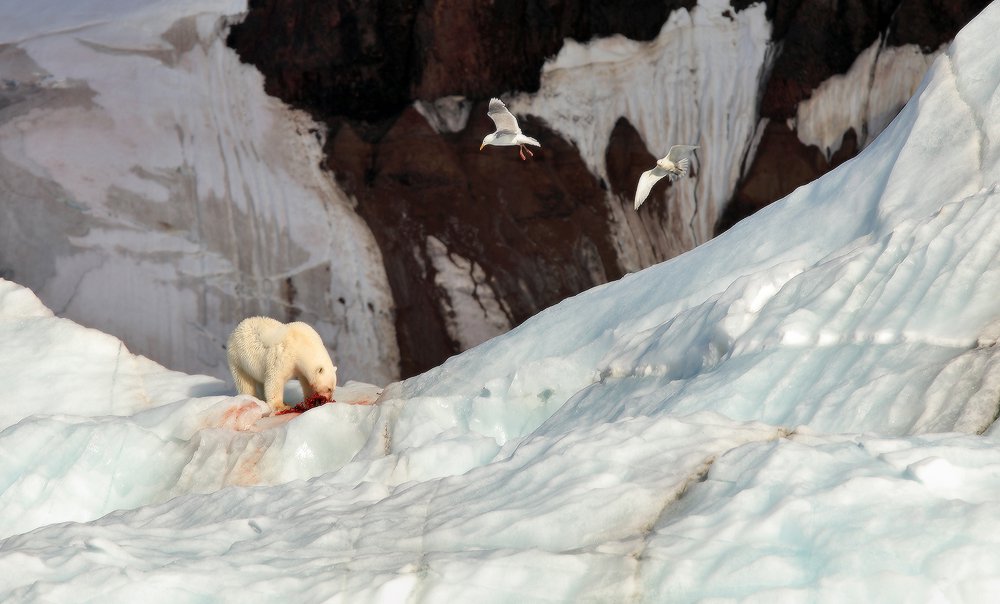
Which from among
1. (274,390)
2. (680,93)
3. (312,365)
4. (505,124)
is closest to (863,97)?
(680,93)

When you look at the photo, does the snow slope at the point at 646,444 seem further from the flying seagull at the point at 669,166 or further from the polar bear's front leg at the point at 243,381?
the flying seagull at the point at 669,166

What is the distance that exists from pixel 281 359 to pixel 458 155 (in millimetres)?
5761

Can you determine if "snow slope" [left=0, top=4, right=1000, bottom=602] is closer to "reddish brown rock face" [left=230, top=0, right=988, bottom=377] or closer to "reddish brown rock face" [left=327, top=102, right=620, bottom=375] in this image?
"reddish brown rock face" [left=327, top=102, right=620, bottom=375]

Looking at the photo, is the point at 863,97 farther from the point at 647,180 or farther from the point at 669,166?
the point at 669,166

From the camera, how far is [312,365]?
7434mm

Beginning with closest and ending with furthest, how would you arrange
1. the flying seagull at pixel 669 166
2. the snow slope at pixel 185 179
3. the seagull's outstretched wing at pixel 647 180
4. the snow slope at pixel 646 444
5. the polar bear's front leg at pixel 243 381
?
the snow slope at pixel 646 444
the polar bear's front leg at pixel 243 381
the flying seagull at pixel 669 166
the seagull's outstretched wing at pixel 647 180
the snow slope at pixel 185 179

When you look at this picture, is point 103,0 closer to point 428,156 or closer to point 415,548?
point 428,156

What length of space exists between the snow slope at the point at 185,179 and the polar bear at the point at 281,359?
202 inches

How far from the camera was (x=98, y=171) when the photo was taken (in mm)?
12898

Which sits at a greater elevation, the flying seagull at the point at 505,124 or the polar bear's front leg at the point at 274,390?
the flying seagull at the point at 505,124

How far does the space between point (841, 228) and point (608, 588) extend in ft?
11.1

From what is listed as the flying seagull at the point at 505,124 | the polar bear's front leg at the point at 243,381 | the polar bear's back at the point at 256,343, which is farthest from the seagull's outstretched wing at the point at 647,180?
the polar bear's front leg at the point at 243,381

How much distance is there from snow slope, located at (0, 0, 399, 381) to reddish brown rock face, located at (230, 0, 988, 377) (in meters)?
0.30

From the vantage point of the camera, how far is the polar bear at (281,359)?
24.4 feet
